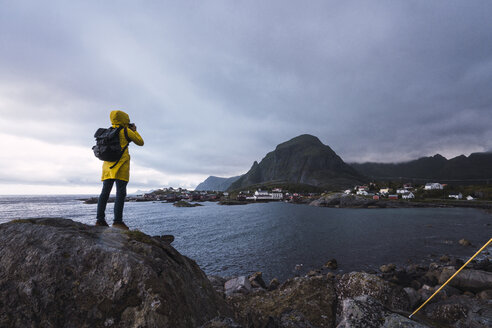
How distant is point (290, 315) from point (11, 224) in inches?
241

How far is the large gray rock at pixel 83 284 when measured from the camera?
291cm

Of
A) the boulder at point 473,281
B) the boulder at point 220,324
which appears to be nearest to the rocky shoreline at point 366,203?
the boulder at point 473,281

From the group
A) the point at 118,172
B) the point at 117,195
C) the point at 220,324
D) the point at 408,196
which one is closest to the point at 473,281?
the point at 220,324

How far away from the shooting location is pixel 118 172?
570 cm

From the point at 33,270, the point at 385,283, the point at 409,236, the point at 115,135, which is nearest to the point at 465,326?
the point at 385,283

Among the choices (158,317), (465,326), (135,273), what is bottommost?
(465,326)

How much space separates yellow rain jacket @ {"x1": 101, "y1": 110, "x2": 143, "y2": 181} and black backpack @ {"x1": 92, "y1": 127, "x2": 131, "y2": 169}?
0.12 metres

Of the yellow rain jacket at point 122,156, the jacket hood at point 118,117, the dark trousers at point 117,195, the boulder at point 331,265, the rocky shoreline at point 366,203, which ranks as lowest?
the rocky shoreline at point 366,203

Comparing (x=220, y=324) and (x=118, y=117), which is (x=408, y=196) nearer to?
(x=220, y=324)

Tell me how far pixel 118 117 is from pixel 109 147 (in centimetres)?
103

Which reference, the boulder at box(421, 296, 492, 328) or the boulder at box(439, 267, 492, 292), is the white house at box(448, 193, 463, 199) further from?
the boulder at box(421, 296, 492, 328)

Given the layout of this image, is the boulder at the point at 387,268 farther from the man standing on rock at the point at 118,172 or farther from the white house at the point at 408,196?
the white house at the point at 408,196

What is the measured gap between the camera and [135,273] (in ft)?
11.0

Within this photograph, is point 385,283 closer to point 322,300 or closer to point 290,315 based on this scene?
point 322,300
